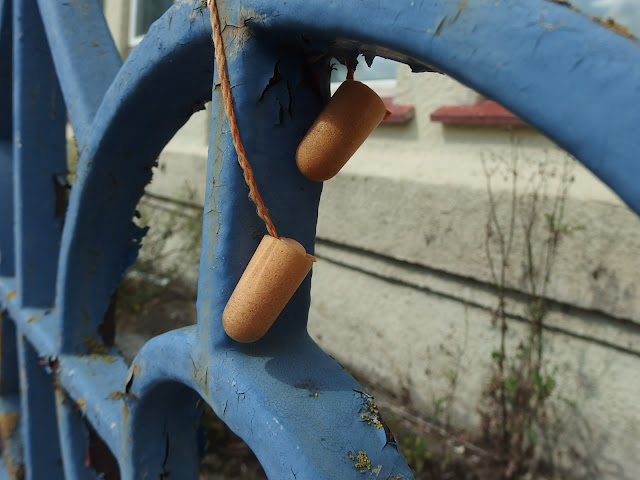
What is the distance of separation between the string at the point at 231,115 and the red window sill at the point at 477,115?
1722mm

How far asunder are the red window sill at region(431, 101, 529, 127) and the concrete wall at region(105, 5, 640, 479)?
5cm

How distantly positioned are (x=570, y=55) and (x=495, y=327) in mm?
2027

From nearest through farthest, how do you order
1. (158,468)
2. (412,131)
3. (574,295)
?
A: (158,468)
(574,295)
(412,131)

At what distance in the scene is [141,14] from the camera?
181 inches

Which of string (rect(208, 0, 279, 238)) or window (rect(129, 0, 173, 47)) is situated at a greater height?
window (rect(129, 0, 173, 47))

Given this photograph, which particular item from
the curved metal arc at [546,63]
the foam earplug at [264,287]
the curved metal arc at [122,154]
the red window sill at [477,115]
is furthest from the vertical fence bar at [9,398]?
the red window sill at [477,115]

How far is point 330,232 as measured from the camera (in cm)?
265

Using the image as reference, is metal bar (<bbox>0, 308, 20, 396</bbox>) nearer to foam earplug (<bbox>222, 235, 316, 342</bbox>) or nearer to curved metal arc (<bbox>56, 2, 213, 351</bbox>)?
curved metal arc (<bbox>56, 2, 213, 351</bbox>)

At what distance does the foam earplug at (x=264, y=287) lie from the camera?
18.2 inches

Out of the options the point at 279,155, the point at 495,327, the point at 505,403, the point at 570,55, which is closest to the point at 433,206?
A: the point at 495,327

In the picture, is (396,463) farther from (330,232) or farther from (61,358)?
(330,232)

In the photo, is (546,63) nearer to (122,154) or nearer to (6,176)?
(122,154)

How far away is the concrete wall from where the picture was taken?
6.04 ft

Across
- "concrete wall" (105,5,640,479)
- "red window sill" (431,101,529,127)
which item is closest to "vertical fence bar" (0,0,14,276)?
"concrete wall" (105,5,640,479)
